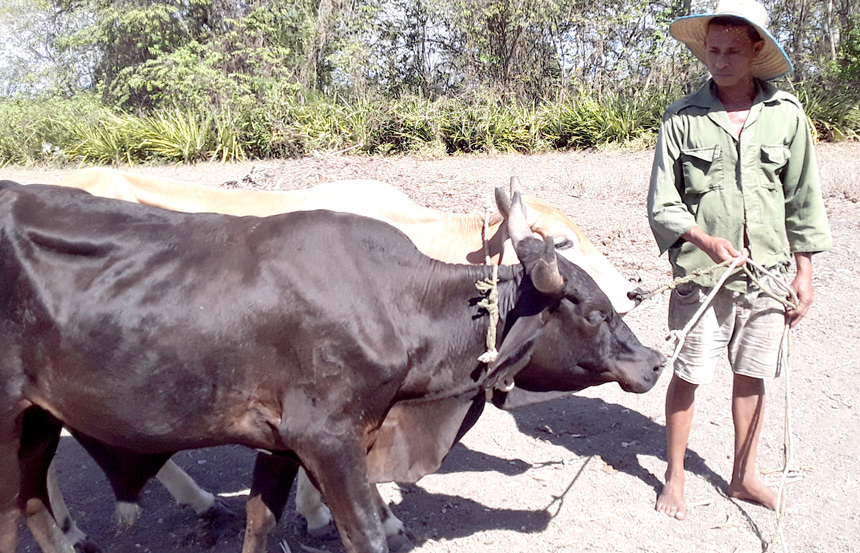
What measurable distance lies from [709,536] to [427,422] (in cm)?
145

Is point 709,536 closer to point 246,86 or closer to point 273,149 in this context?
point 273,149

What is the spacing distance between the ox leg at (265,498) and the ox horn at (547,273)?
48.0 inches

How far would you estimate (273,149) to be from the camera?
1400cm

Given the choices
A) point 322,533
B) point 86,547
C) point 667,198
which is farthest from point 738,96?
point 86,547

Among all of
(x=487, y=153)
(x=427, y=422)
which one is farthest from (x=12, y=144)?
(x=427, y=422)

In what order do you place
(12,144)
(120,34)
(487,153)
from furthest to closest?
(120,34)
(12,144)
(487,153)

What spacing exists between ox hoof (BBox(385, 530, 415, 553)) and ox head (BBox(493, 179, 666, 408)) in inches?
35.6

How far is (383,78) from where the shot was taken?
58.4 ft

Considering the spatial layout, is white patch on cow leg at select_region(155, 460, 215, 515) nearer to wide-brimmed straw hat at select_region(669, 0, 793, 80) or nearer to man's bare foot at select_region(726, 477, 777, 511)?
man's bare foot at select_region(726, 477, 777, 511)

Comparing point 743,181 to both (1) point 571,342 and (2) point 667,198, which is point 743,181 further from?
(1) point 571,342

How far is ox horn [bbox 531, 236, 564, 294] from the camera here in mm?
2682

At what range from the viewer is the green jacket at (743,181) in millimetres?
3357

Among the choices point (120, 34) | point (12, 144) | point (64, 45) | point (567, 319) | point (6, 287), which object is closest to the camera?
point (6, 287)

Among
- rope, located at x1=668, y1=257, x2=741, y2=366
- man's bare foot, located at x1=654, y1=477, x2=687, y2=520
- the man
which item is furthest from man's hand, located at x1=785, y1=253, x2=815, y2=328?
man's bare foot, located at x1=654, y1=477, x2=687, y2=520
